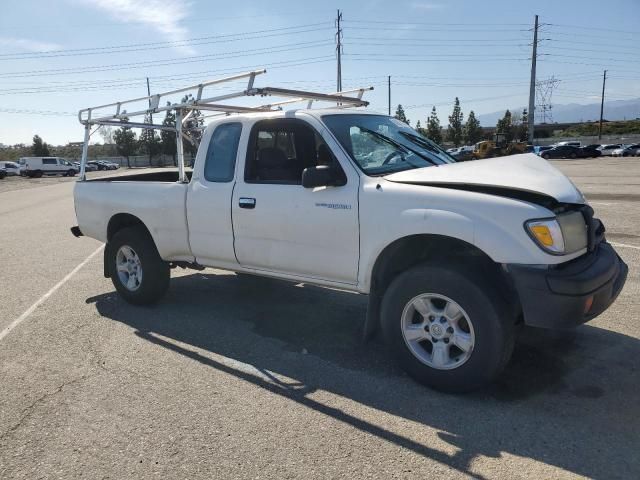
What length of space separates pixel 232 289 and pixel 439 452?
13.4 ft

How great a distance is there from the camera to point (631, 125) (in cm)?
10575

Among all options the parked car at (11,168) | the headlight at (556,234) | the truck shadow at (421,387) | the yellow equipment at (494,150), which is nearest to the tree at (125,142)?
the parked car at (11,168)

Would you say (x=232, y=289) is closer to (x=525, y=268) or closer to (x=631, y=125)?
(x=525, y=268)

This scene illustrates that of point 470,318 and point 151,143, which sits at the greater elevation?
point 151,143

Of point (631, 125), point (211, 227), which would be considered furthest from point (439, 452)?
point (631, 125)

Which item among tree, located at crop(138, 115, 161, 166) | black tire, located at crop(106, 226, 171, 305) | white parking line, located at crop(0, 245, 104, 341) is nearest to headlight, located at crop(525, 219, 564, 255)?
black tire, located at crop(106, 226, 171, 305)

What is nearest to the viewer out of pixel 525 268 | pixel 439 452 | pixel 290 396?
pixel 439 452

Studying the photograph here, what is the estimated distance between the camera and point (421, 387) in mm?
3785

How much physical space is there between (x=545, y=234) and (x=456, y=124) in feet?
294

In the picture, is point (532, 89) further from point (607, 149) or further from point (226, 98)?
point (226, 98)

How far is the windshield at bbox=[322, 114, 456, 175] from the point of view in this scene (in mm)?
4234

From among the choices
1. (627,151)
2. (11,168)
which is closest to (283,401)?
(11,168)

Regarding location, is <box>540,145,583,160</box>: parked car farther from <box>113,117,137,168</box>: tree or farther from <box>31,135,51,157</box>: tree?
<box>31,135,51,157</box>: tree

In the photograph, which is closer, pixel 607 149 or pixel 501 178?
pixel 501 178
